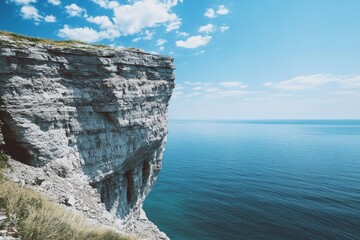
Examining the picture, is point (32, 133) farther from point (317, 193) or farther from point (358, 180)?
point (358, 180)

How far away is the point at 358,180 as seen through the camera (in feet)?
199

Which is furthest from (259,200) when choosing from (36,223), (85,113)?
(36,223)

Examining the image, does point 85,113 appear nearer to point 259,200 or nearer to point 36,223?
point 36,223

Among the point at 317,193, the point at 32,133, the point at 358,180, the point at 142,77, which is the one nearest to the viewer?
the point at 32,133

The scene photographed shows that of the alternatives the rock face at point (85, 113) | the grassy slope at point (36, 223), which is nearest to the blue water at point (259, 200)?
the rock face at point (85, 113)

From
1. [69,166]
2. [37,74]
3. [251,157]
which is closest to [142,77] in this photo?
[37,74]

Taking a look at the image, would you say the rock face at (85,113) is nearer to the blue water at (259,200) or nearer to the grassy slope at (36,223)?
the grassy slope at (36,223)

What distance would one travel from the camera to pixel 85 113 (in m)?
22.0

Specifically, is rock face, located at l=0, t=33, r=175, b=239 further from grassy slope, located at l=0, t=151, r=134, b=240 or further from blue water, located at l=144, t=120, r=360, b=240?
blue water, located at l=144, t=120, r=360, b=240

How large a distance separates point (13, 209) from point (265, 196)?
181 ft

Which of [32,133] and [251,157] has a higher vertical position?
[32,133]

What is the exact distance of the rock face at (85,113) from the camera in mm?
17578

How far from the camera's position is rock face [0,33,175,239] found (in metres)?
17.6

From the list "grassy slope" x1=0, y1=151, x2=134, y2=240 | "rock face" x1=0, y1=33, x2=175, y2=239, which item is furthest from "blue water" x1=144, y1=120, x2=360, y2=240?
"grassy slope" x1=0, y1=151, x2=134, y2=240
